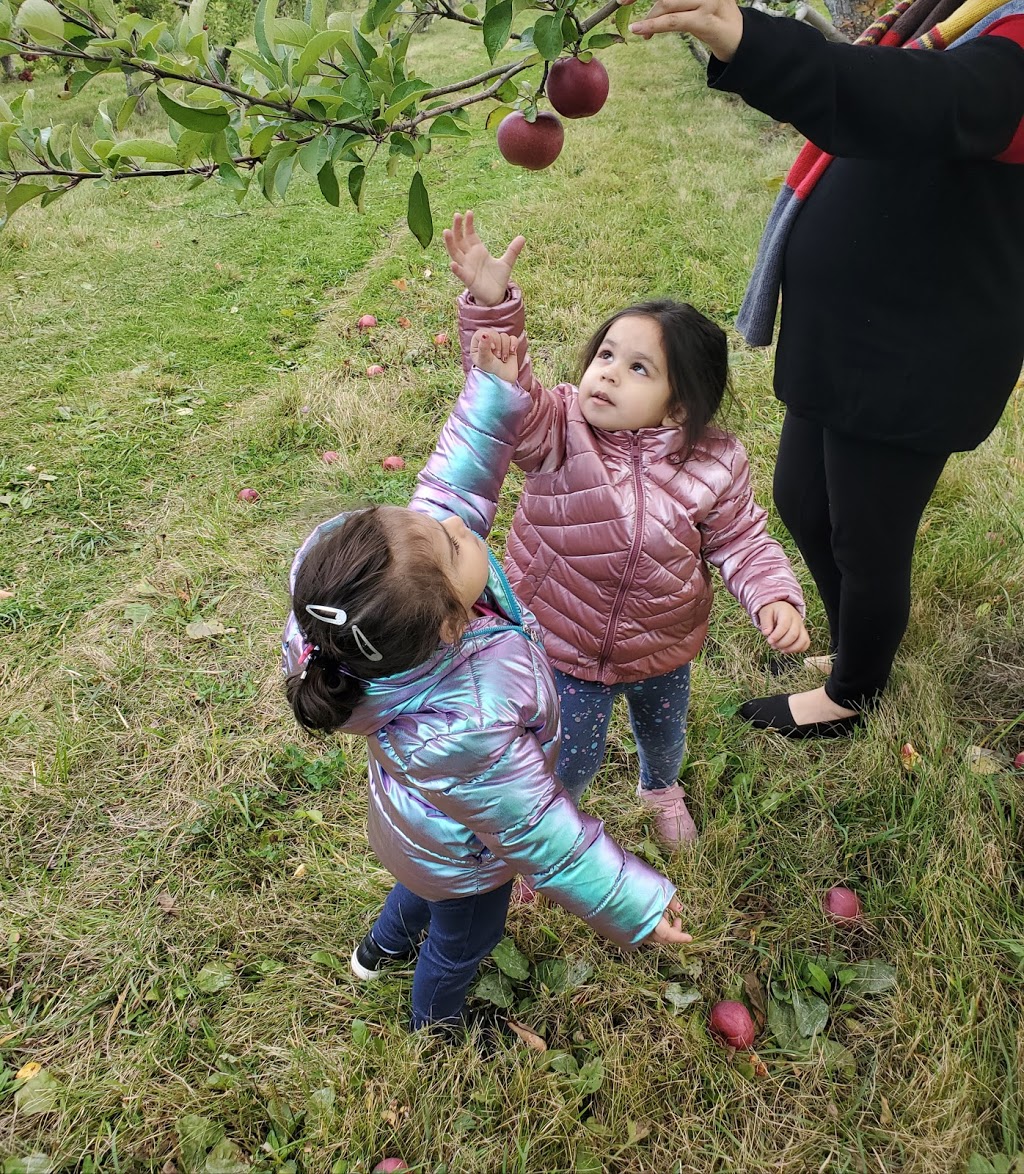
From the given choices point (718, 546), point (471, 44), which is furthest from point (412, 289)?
point (471, 44)

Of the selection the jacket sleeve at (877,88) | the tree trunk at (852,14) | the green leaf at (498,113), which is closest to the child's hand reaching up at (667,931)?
the jacket sleeve at (877,88)

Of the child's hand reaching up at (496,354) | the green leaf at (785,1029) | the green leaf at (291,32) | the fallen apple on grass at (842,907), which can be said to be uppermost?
the green leaf at (291,32)

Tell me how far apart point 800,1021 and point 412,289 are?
480 cm

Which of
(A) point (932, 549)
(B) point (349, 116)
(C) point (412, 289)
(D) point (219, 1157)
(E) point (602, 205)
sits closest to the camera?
(B) point (349, 116)

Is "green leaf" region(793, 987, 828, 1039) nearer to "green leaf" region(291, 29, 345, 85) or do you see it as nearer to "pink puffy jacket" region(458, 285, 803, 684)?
"pink puffy jacket" region(458, 285, 803, 684)

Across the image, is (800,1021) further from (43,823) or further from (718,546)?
(43,823)

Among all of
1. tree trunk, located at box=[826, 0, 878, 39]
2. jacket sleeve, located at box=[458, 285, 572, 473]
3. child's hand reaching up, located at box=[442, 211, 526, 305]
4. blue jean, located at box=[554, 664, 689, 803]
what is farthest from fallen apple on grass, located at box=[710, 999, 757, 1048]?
tree trunk, located at box=[826, 0, 878, 39]

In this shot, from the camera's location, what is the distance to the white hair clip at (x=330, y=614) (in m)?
1.14

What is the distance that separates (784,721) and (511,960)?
97cm

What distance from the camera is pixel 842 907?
189 centimetres

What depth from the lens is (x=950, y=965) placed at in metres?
1.69

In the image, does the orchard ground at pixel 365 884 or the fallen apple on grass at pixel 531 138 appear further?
the orchard ground at pixel 365 884

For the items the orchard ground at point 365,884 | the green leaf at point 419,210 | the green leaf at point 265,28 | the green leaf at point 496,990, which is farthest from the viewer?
the green leaf at point 496,990

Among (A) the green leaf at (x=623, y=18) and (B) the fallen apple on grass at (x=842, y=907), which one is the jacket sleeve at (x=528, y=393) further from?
(B) the fallen apple on grass at (x=842, y=907)
